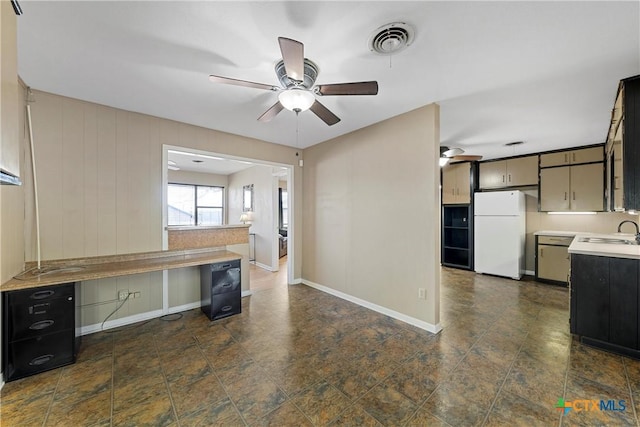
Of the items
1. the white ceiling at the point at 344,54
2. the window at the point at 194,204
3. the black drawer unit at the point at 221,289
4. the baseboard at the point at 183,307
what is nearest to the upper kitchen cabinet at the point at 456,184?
the white ceiling at the point at 344,54

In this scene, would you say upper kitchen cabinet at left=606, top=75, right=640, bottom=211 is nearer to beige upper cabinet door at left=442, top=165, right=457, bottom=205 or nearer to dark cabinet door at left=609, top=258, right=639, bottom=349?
dark cabinet door at left=609, top=258, right=639, bottom=349

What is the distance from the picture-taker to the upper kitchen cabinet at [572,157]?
4352mm

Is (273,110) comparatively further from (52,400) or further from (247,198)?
(247,198)

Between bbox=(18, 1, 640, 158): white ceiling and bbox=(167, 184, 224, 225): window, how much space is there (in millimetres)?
5319

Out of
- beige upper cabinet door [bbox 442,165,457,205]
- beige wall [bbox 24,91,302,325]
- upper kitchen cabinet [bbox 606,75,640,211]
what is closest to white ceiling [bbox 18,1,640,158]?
upper kitchen cabinet [bbox 606,75,640,211]

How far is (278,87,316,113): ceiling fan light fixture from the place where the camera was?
1886 mm

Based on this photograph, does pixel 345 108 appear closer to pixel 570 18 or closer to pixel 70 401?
pixel 570 18

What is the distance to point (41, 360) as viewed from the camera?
6.89 ft

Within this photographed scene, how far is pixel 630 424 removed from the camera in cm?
160

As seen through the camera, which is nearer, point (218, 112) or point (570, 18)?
point (570, 18)

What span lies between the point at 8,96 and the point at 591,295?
5012 mm

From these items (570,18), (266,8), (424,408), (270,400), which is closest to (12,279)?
(270,400)

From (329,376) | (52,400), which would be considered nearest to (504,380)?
(329,376)

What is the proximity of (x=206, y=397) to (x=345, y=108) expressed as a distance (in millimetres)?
3102
